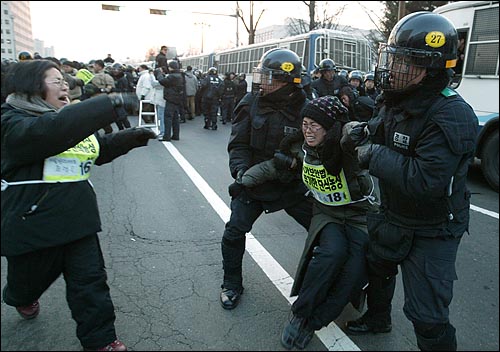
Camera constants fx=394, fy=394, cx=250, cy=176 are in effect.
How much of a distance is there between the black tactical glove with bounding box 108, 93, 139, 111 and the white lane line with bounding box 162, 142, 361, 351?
6.33 ft

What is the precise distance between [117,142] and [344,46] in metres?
14.3

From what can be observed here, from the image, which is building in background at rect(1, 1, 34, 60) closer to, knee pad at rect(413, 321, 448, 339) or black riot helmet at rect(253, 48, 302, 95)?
black riot helmet at rect(253, 48, 302, 95)

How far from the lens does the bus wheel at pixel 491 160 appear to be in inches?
284

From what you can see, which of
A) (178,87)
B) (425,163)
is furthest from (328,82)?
(425,163)

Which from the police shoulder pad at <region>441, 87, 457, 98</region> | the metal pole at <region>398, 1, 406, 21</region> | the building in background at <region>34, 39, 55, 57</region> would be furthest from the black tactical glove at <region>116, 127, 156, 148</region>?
the metal pole at <region>398, 1, 406, 21</region>

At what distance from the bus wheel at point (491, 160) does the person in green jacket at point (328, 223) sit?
5648 mm

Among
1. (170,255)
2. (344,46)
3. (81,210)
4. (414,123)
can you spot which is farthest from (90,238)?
(344,46)

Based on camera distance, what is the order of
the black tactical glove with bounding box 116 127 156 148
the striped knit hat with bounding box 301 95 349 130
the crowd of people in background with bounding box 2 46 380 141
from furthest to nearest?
the crowd of people in background with bounding box 2 46 380 141 → the striped knit hat with bounding box 301 95 349 130 → the black tactical glove with bounding box 116 127 156 148

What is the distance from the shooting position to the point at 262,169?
303cm

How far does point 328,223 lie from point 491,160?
602 cm

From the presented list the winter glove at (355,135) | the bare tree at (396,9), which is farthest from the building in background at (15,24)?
the bare tree at (396,9)

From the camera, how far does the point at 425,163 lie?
1991 millimetres

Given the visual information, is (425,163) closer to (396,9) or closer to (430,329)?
(430,329)

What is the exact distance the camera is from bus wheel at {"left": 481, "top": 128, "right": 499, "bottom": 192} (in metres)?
7.22
